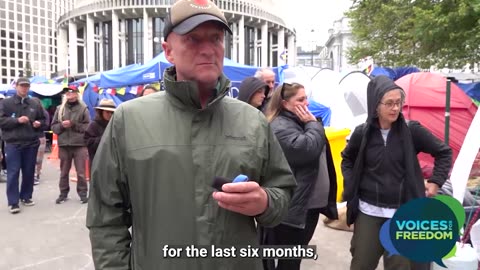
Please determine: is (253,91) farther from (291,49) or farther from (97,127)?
(291,49)

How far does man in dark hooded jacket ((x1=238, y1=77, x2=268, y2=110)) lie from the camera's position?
3.81 metres

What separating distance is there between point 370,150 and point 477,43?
35.3 ft

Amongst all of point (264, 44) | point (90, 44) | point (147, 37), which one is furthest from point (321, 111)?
point (264, 44)

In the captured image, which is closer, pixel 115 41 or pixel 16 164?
pixel 16 164

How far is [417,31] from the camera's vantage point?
12.2 metres

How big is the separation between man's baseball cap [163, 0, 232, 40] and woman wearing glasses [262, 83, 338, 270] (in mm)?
1491

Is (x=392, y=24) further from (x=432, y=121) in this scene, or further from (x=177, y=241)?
(x=177, y=241)

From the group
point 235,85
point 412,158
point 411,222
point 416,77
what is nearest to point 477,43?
point 416,77

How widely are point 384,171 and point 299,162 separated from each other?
0.63m

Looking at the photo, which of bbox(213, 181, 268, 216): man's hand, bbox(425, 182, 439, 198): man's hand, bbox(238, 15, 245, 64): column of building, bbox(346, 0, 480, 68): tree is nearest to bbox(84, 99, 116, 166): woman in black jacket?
bbox(425, 182, 439, 198): man's hand

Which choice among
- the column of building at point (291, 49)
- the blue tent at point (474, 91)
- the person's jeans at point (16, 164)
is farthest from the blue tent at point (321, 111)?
the column of building at point (291, 49)

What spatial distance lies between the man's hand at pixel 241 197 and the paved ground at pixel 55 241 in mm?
3090

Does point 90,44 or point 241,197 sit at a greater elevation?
point 90,44

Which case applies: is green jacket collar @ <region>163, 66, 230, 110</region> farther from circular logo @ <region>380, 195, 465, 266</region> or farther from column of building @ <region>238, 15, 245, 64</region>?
column of building @ <region>238, 15, 245, 64</region>
